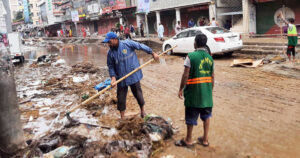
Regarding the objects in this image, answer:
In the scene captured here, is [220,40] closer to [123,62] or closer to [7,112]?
[123,62]

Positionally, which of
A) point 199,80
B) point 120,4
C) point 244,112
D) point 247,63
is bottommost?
point 244,112

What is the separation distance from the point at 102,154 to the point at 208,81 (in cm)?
175

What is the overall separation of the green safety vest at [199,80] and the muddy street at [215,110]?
744 mm

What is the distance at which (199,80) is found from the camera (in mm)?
3348

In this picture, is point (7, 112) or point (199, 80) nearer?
point (199, 80)

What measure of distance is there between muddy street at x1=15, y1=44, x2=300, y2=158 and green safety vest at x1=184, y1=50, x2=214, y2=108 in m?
0.74

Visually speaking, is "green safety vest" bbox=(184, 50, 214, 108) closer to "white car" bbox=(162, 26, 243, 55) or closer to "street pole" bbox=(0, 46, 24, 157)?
"street pole" bbox=(0, 46, 24, 157)

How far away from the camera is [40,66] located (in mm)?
14070

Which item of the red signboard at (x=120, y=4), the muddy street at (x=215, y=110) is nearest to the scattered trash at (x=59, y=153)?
the muddy street at (x=215, y=110)

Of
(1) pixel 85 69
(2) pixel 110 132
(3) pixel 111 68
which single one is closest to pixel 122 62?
(3) pixel 111 68

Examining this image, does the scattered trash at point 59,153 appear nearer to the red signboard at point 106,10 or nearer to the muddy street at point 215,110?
the muddy street at point 215,110

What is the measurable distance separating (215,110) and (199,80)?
77.2 inches

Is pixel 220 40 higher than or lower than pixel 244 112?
higher

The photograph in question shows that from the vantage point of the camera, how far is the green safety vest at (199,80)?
3.30 meters
